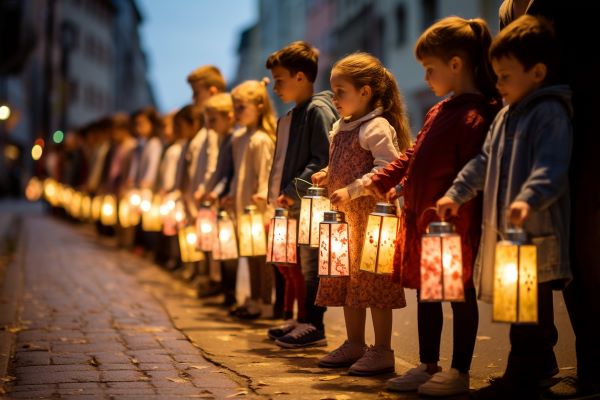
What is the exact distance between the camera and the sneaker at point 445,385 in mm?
5324

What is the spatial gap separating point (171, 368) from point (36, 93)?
64.1 meters

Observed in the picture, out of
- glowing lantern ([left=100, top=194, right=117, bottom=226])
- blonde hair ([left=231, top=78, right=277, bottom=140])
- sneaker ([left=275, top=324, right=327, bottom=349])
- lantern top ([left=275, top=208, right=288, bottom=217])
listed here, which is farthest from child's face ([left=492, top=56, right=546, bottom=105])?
glowing lantern ([left=100, top=194, right=117, bottom=226])

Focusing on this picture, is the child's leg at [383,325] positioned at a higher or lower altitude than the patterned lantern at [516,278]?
lower

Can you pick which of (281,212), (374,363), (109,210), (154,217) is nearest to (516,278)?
(374,363)

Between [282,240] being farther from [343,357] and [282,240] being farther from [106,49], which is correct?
[106,49]

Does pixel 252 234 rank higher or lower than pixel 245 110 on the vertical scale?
lower

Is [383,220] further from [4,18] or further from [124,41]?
[124,41]

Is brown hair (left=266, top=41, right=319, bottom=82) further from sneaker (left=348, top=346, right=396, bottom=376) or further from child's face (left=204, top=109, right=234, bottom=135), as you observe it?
sneaker (left=348, top=346, right=396, bottom=376)

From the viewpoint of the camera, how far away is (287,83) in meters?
7.77

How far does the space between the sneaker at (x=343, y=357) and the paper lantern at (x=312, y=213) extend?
757 mm

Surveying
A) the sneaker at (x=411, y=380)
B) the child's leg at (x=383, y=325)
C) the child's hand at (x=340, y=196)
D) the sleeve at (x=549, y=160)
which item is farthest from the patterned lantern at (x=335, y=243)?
the sleeve at (x=549, y=160)

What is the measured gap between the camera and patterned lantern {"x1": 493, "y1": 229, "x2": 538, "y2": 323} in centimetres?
468

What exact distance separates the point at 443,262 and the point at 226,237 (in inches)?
154

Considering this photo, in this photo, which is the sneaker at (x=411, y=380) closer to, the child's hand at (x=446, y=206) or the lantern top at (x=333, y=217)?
the child's hand at (x=446, y=206)
